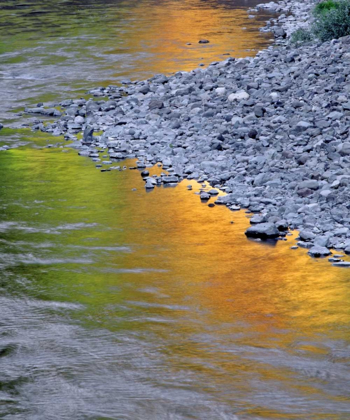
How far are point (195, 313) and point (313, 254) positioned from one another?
67.1 inches

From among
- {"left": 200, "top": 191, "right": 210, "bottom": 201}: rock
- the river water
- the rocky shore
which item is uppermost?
the rocky shore

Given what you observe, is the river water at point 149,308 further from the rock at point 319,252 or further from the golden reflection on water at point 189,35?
the golden reflection on water at point 189,35

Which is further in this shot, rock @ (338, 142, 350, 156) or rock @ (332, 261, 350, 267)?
rock @ (338, 142, 350, 156)

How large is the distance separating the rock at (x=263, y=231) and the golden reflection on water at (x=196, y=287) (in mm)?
127

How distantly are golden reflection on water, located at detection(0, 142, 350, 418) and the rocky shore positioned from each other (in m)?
0.48

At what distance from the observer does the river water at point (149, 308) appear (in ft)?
18.3

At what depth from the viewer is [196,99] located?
13367 millimetres

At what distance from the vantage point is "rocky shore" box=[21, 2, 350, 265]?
28.8ft

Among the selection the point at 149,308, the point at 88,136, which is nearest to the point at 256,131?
the point at 88,136

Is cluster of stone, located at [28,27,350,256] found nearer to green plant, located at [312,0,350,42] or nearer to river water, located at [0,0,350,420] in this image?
river water, located at [0,0,350,420]

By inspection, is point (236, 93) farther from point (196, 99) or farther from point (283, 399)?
point (283, 399)

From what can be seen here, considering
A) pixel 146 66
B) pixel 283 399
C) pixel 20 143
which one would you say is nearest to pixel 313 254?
pixel 283 399

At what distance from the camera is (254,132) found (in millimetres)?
11273

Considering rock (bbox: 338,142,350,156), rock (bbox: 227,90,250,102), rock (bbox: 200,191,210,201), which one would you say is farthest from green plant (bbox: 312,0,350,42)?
rock (bbox: 200,191,210,201)
